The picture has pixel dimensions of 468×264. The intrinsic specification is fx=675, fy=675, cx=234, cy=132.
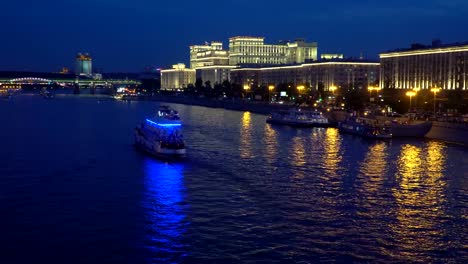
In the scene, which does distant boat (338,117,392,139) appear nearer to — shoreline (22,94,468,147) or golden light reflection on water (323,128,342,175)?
golden light reflection on water (323,128,342,175)

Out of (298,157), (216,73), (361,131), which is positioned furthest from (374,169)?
(216,73)

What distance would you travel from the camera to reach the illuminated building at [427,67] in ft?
165

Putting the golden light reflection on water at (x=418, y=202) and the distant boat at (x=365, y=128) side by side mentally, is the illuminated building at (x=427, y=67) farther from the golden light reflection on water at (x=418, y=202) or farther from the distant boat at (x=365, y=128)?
the golden light reflection on water at (x=418, y=202)

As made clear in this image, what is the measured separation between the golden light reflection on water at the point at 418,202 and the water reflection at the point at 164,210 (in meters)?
4.19

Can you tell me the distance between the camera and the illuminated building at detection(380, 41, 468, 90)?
50.2 m

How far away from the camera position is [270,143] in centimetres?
2958

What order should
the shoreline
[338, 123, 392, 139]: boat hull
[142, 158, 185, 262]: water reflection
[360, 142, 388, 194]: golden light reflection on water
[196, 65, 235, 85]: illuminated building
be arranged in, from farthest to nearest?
[196, 65, 235, 85]: illuminated building
[338, 123, 392, 139]: boat hull
the shoreline
[360, 142, 388, 194]: golden light reflection on water
[142, 158, 185, 262]: water reflection

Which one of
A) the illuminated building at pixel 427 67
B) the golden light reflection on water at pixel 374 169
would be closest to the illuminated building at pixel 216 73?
the illuminated building at pixel 427 67

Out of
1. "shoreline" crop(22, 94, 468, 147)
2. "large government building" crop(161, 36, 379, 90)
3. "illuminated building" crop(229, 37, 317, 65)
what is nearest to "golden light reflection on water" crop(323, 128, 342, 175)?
"shoreline" crop(22, 94, 468, 147)

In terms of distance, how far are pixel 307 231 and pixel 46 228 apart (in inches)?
204

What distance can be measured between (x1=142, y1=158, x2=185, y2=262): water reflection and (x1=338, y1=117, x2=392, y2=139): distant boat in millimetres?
13432

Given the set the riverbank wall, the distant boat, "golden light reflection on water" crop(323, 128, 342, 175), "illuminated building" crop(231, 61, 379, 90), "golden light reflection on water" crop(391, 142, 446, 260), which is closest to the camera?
"golden light reflection on water" crop(391, 142, 446, 260)

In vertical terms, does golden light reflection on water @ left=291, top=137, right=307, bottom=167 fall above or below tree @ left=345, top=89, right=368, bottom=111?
below

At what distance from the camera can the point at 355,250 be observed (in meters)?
12.1
